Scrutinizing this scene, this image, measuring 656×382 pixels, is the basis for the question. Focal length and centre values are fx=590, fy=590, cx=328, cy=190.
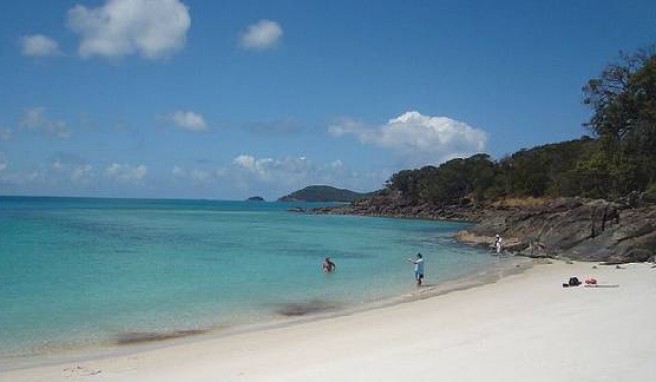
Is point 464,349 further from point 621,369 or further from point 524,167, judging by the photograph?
point 524,167

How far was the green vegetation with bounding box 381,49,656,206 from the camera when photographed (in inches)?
1770

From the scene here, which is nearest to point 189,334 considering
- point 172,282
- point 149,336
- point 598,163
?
point 149,336

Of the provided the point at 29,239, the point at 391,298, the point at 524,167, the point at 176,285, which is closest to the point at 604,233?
the point at 391,298

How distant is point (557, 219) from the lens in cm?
4178

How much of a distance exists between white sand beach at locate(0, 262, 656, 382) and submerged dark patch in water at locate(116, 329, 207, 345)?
1.05m

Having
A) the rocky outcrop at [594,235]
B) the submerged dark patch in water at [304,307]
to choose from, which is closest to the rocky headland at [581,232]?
the rocky outcrop at [594,235]

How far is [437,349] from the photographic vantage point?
11.5 metres

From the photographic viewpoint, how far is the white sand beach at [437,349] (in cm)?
966

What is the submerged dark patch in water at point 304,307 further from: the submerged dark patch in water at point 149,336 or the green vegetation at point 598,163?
the green vegetation at point 598,163

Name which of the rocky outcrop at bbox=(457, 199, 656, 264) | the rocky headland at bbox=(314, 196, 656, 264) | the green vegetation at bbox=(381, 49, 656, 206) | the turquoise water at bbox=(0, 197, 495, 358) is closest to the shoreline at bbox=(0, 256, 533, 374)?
the turquoise water at bbox=(0, 197, 495, 358)

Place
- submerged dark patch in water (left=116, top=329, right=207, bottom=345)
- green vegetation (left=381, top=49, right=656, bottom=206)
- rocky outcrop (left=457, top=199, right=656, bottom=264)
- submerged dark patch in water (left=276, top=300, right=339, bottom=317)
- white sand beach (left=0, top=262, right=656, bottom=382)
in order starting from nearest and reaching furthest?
white sand beach (left=0, top=262, right=656, bottom=382) → submerged dark patch in water (left=116, top=329, right=207, bottom=345) → submerged dark patch in water (left=276, top=300, right=339, bottom=317) → rocky outcrop (left=457, top=199, right=656, bottom=264) → green vegetation (left=381, top=49, right=656, bottom=206)

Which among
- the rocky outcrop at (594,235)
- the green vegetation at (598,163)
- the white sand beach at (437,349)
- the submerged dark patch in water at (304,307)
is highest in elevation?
the green vegetation at (598,163)

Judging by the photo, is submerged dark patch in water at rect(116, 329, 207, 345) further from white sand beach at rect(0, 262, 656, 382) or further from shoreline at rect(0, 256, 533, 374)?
white sand beach at rect(0, 262, 656, 382)

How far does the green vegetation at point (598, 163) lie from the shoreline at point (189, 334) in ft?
88.4
